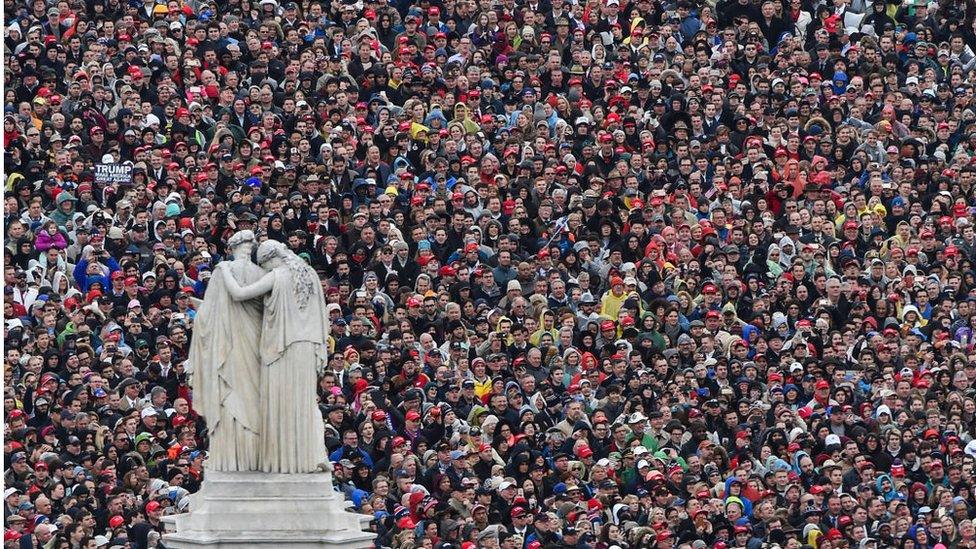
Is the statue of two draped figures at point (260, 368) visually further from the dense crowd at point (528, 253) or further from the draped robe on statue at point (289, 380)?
the dense crowd at point (528, 253)

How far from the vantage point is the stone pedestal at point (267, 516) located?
36625 millimetres

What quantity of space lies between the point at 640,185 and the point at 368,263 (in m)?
6.13

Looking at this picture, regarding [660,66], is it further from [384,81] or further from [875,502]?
[875,502]

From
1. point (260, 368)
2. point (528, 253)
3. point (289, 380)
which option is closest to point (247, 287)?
point (260, 368)

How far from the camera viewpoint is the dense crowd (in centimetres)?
4888

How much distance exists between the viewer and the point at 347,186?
56.4 metres

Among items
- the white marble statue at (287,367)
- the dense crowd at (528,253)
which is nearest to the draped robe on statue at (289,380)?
the white marble statue at (287,367)

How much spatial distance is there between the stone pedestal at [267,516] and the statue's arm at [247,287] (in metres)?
1.89

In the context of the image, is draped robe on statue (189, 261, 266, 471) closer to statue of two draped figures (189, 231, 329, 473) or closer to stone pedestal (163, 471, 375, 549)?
statue of two draped figures (189, 231, 329, 473)

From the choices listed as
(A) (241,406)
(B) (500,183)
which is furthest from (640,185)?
(A) (241,406)

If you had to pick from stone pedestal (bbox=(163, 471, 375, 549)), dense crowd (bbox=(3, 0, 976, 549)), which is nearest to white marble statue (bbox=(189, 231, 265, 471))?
stone pedestal (bbox=(163, 471, 375, 549))

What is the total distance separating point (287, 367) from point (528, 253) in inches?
734

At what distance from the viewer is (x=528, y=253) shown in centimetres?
5550

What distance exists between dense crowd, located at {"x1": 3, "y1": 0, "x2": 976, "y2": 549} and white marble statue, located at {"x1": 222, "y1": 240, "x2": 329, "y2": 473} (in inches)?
340
